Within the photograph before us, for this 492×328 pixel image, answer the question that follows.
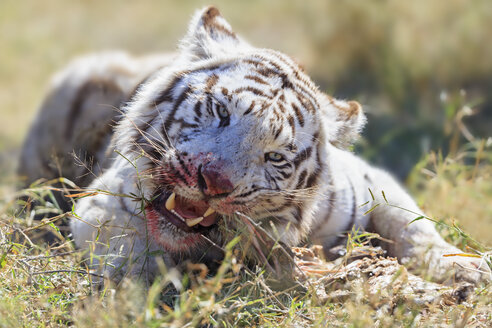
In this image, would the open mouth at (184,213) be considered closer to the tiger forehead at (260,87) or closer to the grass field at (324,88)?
the grass field at (324,88)

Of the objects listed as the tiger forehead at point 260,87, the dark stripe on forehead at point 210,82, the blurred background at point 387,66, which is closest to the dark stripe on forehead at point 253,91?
the tiger forehead at point 260,87

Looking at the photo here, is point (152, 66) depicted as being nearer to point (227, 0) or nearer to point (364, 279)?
point (364, 279)

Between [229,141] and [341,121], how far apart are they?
0.80 metres

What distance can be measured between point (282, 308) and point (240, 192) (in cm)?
48

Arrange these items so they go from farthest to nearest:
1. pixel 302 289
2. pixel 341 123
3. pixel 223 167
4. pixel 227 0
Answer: pixel 227 0
pixel 341 123
pixel 302 289
pixel 223 167

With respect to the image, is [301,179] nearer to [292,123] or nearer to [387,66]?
[292,123]

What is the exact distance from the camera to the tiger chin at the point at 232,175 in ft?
7.60

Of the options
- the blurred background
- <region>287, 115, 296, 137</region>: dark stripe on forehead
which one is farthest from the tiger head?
the blurred background

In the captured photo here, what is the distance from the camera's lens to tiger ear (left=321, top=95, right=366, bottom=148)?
287 centimetres

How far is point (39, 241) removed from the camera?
303 cm

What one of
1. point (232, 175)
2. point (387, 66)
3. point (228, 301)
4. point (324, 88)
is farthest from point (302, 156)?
point (387, 66)

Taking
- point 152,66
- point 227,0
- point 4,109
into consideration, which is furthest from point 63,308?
point 227,0

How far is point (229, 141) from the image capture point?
2330 mm

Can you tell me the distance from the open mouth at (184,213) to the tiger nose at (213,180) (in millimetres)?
149
